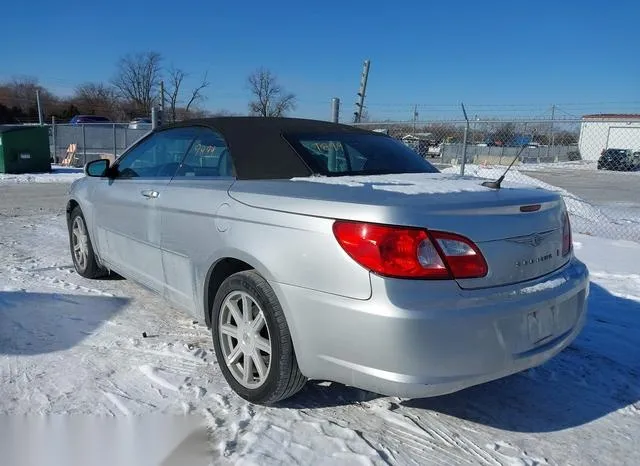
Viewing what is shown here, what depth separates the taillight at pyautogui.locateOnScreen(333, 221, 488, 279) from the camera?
7.43 ft

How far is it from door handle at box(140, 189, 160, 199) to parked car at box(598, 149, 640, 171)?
33.9 m

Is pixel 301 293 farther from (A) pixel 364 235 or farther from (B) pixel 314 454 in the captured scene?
(B) pixel 314 454

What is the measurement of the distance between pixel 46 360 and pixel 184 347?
2.73 feet

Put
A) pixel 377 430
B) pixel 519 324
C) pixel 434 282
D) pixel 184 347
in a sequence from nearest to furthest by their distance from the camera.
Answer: pixel 434 282 → pixel 519 324 → pixel 377 430 → pixel 184 347

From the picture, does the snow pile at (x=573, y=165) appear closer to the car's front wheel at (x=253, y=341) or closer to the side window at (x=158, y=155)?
the side window at (x=158, y=155)

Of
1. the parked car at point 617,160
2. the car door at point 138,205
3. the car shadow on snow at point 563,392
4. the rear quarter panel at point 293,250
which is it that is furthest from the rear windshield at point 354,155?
the parked car at point 617,160

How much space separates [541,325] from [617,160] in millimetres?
34671

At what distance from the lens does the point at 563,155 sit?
40.7m

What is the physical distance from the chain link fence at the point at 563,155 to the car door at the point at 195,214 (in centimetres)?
174

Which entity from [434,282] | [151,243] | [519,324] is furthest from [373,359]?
[151,243]

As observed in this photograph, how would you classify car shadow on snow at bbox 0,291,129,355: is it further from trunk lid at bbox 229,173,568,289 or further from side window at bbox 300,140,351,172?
side window at bbox 300,140,351,172

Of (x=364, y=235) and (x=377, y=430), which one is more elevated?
(x=364, y=235)

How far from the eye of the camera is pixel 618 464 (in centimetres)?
246

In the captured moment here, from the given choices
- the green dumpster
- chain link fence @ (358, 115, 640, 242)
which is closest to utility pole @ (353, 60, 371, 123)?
chain link fence @ (358, 115, 640, 242)
